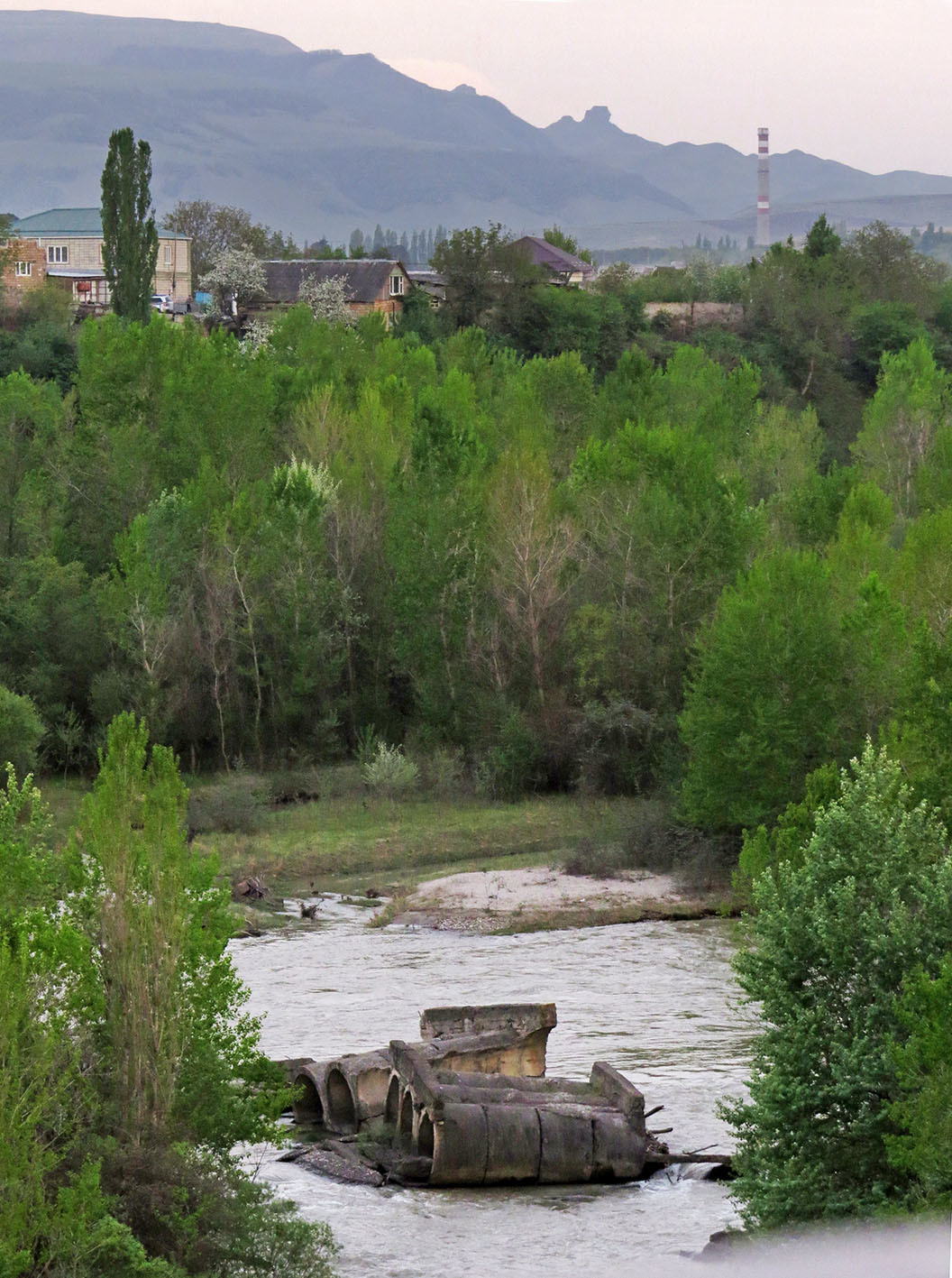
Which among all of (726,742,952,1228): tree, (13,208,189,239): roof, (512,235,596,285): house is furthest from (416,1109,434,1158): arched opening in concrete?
(512,235,596,285): house

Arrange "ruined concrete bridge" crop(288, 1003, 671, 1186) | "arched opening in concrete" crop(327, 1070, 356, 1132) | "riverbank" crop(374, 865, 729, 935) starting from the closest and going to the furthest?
"ruined concrete bridge" crop(288, 1003, 671, 1186)
"arched opening in concrete" crop(327, 1070, 356, 1132)
"riverbank" crop(374, 865, 729, 935)

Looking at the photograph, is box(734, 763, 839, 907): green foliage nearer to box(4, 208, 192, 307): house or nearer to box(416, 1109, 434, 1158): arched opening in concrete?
box(416, 1109, 434, 1158): arched opening in concrete

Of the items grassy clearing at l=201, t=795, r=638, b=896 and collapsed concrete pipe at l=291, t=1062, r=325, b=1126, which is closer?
collapsed concrete pipe at l=291, t=1062, r=325, b=1126

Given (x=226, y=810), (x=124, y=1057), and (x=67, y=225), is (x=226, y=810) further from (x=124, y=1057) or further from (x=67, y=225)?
(x=67, y=225)

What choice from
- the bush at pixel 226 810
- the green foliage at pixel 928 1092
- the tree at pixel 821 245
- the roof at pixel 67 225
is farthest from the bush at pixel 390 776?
the tree at pixel 821 245

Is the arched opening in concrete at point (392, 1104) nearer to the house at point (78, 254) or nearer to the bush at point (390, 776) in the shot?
the bush at point (390, 776)

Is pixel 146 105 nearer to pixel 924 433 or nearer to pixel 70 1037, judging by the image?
pixel 70 1037

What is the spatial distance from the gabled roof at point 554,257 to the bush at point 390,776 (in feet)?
163

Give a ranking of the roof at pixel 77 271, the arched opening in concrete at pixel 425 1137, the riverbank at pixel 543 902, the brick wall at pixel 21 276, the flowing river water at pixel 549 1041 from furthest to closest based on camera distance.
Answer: the roof at pixel 77 271 < the brick wall at pixel 21 276 < the riverbank at pixel 543 902 < the arched opening in concrete at pixel 425 1137 < the flowing river water at pixel 549 1041

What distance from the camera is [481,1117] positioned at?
17.8 meters

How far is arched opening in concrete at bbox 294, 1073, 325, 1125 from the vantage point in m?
19.6

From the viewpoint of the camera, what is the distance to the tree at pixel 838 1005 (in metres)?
13.2

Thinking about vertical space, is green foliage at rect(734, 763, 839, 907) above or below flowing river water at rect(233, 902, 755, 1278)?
above

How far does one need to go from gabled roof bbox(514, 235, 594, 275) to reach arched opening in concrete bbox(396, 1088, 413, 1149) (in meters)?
70.1
